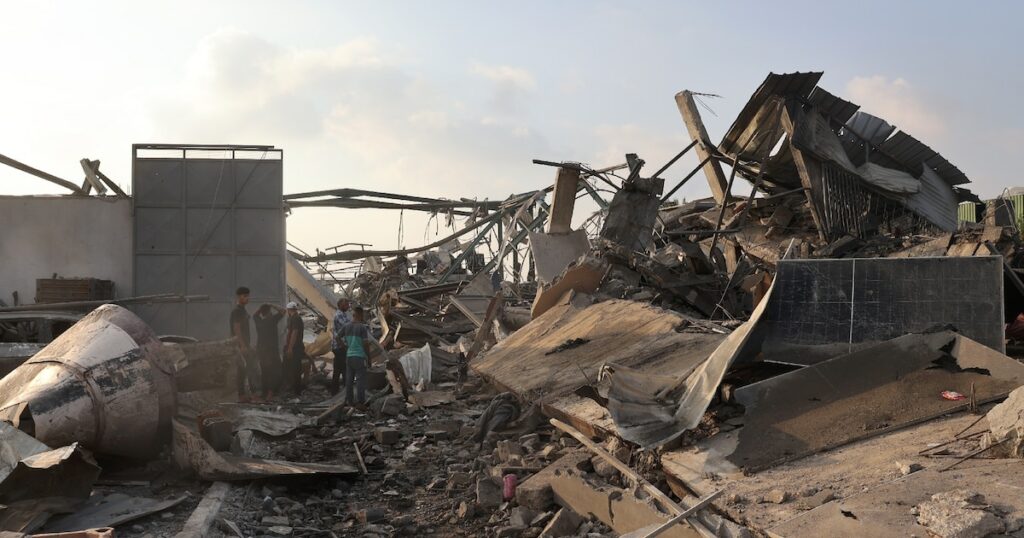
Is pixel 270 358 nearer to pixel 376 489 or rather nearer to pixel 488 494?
pixel 376 489

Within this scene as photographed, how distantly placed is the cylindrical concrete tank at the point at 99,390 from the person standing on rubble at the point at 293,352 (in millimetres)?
3907

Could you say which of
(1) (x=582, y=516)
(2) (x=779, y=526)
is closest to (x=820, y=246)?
(1) (x=582, y=516)

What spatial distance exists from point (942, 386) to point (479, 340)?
363 inches

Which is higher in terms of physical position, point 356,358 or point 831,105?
point 831,105

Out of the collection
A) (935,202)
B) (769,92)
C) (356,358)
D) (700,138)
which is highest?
(769,92)

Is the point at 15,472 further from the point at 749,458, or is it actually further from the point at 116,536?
the point at 749,458

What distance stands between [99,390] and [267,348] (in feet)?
15.8

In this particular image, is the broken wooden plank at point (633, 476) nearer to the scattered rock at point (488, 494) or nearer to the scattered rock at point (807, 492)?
the scattered rock at point (807, 492)

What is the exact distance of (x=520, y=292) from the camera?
728 inches

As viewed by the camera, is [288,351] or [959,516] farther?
[288,351]

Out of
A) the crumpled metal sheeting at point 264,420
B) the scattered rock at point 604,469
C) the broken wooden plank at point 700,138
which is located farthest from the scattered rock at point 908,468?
the broken wooden plank at point 700,138

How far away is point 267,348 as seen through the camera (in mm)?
11898

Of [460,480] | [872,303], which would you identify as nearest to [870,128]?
[872,303]

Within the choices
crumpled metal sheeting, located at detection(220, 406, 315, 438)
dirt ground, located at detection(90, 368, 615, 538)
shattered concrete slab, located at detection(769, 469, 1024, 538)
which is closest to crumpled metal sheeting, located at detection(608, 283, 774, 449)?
dirt ground, located at detection(90, 368, 615, 538)
